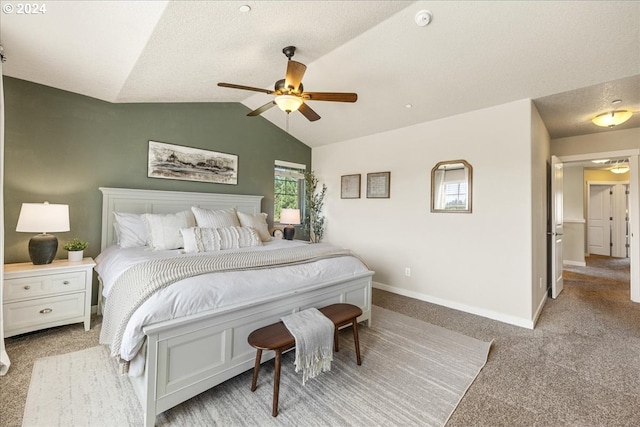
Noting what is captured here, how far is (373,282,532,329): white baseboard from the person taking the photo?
3.12m

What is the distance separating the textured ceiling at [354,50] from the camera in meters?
2.02

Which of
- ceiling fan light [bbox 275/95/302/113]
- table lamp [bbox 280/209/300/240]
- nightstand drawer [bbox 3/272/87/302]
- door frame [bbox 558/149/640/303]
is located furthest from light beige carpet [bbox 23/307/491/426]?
door frame [bbox 558/149/640/303]

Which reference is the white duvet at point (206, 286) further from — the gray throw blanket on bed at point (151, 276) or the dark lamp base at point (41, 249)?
the dark lamp base at point (41, 249)

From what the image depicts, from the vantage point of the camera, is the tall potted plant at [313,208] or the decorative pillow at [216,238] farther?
the tall potted plant at [313,208]

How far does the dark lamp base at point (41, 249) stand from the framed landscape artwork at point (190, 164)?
1.30 m

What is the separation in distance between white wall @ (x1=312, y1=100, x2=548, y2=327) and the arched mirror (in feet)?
0.27

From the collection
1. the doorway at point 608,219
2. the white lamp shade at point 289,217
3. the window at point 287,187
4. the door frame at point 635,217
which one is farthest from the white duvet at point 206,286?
the doorway at point 608,219

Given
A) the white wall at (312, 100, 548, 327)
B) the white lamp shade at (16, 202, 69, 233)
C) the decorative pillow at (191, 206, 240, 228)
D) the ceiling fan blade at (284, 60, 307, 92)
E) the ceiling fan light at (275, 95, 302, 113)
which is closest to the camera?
the ceiling fan blade at (284, 60, 307, 92)

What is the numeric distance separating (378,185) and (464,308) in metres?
2.17

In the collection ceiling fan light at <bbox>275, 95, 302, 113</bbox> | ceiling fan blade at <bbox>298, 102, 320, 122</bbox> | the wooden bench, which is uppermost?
ceiling fan blade at <bbox>298, 102, 320, 122</bbox>

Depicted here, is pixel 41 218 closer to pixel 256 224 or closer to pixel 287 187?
pixel 256 224

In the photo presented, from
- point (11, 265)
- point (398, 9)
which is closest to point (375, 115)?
point (398, 9)

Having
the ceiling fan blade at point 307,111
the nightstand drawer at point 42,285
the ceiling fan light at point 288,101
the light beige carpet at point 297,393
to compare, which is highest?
the ceiling fan blade at point 307,111

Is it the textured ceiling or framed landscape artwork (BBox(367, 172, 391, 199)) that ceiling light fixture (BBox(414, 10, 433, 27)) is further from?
framed landscape artwork (BBox(367, 172, 391, 199))
